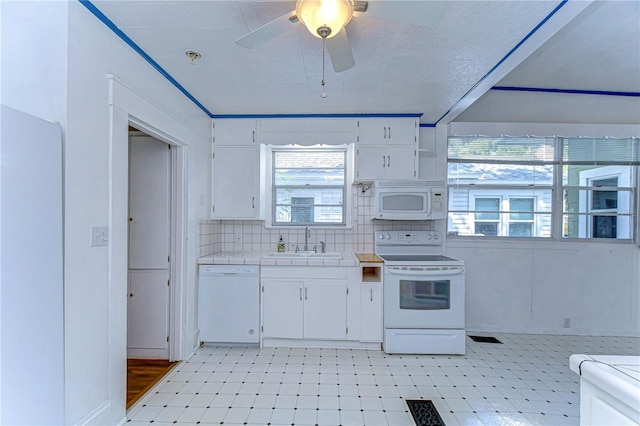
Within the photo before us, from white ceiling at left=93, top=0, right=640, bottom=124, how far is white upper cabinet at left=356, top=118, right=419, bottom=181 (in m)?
0.16

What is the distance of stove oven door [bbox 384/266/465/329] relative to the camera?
281 centimetres

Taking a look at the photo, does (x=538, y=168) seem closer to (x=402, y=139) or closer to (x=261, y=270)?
(x=402, y=139)

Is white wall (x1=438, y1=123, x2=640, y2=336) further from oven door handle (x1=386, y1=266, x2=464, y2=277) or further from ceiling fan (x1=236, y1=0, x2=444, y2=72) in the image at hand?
ceiling fan (x1=236, y1=0, x2=444, y2=72)

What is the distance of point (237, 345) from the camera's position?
2.98 m

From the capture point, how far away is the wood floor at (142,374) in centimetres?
218

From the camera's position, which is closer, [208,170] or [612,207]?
[208,170]

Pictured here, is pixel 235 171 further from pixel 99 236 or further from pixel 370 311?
pixel 370 311

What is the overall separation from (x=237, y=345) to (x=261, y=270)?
807mm

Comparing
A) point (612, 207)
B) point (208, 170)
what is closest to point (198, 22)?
point (208, 170)

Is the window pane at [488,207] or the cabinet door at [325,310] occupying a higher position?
the window pane at [488,207]

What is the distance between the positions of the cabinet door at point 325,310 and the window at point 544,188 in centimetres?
163

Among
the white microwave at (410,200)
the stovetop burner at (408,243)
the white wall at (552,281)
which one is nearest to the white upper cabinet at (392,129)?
the white microwave at (410,200)

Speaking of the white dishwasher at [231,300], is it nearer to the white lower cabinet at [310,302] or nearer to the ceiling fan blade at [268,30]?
the white lower cabinet at [310,302]

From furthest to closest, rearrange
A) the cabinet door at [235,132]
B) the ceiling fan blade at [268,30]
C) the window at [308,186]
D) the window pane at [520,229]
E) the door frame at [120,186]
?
the window at [308,186] < the window pane at [520,229] < the cabinet door at [235,132] < the door frame at [120,186] < the ceiling fan blade at [268,30]
